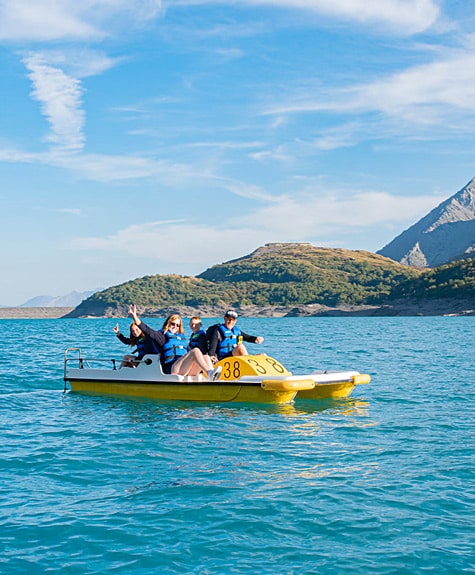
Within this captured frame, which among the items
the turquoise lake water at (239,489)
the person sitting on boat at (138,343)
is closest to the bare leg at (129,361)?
the person sitting on boat at (138,343)

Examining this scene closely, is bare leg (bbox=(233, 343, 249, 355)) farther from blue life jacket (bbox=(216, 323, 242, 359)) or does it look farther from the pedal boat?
the pedal boat

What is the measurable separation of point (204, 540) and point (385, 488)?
2.83 m

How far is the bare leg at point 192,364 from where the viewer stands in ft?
54.5

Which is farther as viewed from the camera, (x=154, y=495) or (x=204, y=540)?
(x=154, y=495)

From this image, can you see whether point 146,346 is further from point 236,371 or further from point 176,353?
point 236,371

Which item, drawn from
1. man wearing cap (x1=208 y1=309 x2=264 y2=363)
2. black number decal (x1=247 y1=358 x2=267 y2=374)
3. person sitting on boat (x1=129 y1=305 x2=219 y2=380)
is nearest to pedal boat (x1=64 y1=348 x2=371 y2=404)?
black number decal (x1=247 y1=358 x2=267 y2=374)

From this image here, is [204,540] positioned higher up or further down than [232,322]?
further down

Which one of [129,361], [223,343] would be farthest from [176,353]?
[129,361]

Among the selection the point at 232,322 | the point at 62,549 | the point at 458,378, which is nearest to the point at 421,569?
the point at 62,549

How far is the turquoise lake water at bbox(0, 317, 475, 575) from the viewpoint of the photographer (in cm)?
695

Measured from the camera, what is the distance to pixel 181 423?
14.3 m

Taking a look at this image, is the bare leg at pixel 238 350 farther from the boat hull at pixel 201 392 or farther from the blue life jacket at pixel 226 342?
the boat hull at pixel 201 392

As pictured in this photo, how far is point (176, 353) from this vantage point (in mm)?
Result: 17359

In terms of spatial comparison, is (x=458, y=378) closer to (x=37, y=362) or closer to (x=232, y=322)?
(x=232, y=322)
